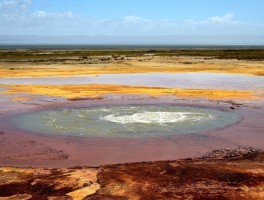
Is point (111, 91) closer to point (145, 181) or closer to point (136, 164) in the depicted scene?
point (136, 164)

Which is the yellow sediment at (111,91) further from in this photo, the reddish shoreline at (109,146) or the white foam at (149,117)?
the reddish shoreline at (109,146)

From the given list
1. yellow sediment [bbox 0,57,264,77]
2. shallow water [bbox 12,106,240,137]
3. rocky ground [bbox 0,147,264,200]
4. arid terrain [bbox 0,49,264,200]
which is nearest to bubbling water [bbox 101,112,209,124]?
shallow water [bbox 12,106,240,137]

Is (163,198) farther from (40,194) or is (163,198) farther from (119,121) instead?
(119,121)

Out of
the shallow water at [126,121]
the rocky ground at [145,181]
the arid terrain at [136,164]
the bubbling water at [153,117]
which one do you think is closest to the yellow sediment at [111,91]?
the arid terrain at [136,164]

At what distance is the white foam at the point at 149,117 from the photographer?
1756 centimetres

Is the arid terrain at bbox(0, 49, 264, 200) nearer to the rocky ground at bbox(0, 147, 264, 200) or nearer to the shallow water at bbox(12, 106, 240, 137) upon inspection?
the rocky ground at bbox(0, 147, 264, 200)

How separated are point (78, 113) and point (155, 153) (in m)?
7.63

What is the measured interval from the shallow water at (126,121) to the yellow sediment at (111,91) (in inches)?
207

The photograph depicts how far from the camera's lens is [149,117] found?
1842cm

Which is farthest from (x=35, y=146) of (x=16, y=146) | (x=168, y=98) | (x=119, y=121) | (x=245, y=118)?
(x=168, y=98)

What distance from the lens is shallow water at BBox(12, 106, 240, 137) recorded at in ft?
52.0

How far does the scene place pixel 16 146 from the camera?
1377cm

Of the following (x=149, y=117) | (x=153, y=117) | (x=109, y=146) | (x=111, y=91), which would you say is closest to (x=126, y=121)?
(x=149, y=117)

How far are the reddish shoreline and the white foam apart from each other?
2.61 m
